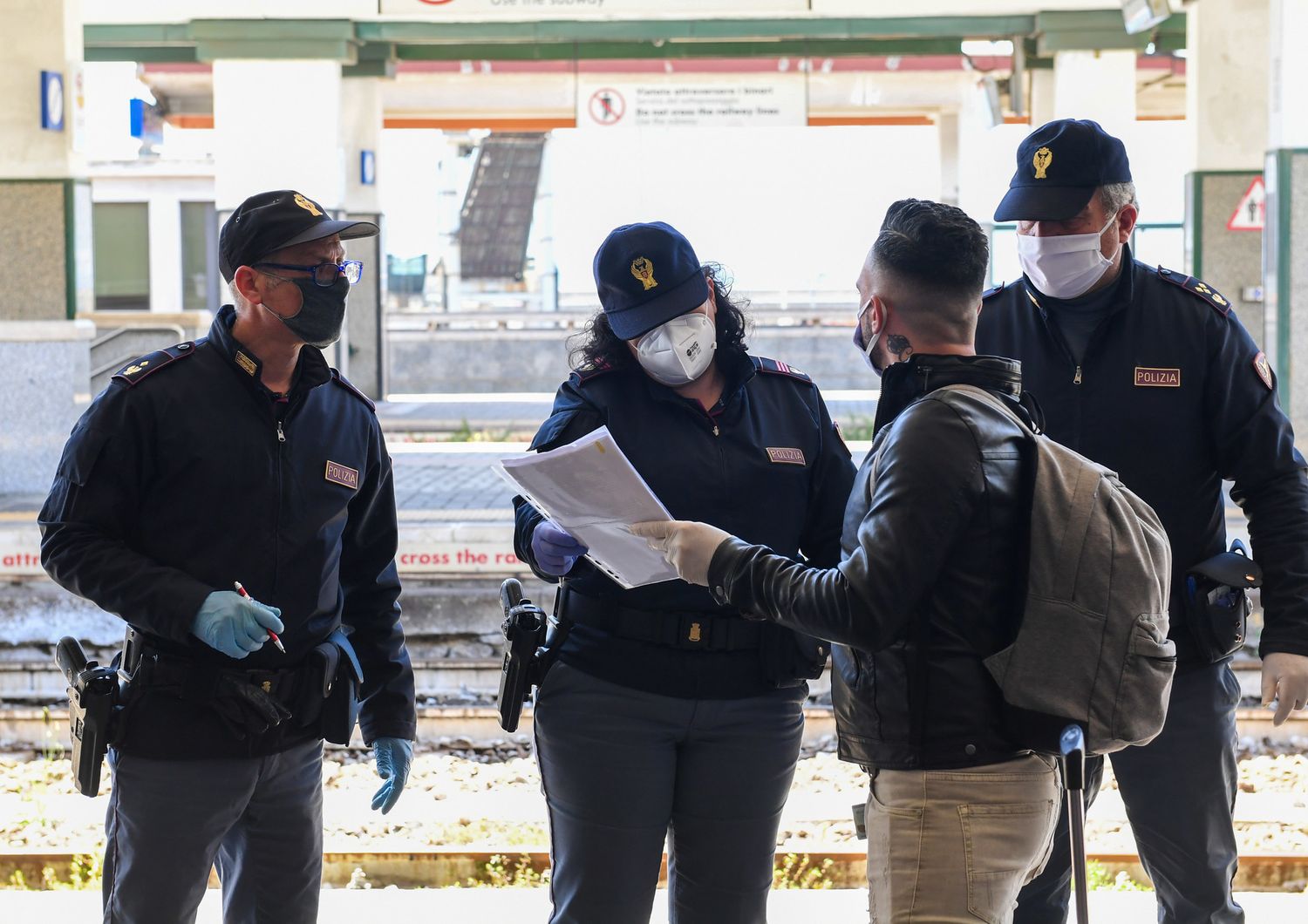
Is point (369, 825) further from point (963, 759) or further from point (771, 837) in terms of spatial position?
point (963, 759)

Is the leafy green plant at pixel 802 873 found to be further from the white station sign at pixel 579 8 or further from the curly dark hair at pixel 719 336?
the white station sign at pixel 579 8

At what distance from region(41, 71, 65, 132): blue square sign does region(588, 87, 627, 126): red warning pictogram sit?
6865 millimetres

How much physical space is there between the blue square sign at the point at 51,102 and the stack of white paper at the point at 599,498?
10.1m

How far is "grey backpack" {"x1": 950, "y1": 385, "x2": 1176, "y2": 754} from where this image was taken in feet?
7.34

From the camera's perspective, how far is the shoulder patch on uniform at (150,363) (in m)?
2.82

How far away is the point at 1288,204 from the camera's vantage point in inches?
394

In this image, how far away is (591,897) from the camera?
2.83 m

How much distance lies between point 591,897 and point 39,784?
3918 millimetres

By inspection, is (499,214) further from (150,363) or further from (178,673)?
(178,673)

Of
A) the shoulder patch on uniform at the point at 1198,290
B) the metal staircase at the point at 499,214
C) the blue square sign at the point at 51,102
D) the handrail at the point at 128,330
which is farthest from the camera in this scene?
the metal staircase at the point at 499,214

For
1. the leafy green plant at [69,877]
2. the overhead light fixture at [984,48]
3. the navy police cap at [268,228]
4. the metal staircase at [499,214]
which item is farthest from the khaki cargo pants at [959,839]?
the metal staircase at [499,214]

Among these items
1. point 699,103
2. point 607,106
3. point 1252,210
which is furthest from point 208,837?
point 607,106

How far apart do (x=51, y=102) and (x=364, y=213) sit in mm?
7267

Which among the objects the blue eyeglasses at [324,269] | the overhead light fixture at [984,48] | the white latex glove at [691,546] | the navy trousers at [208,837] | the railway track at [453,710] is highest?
the overhead light fixture at [984,48]
